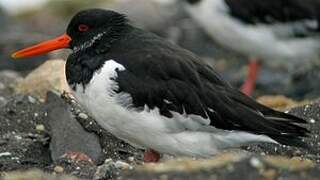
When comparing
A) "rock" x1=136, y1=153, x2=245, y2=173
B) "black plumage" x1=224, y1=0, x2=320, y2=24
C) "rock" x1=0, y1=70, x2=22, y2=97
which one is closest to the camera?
"rock" x1=136, y1=153, x2=245, y2=173

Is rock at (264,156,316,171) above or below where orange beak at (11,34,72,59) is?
below

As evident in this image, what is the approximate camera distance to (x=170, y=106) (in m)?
7.20

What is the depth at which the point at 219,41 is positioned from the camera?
42.8ft

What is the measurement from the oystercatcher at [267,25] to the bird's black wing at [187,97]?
5.07 metres

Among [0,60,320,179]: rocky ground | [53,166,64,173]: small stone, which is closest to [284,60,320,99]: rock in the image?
[0,60,320,179]: rocky ground

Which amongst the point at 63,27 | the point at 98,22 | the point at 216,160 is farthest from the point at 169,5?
the point at 216,160

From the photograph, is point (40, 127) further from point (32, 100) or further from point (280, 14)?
point (280, 14)

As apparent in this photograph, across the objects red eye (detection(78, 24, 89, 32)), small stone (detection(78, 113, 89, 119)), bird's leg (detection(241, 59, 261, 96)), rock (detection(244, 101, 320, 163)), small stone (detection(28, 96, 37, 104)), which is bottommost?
rock (detection(244, 101, 320, 163))

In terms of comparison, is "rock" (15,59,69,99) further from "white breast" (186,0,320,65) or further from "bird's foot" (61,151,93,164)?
"white breast" (186,0,320,65)

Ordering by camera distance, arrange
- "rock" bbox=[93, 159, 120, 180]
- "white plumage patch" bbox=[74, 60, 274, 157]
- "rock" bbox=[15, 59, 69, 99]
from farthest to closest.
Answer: "rock" bbox=[15, 59, 69, 99] < "white plumage patch" bbox=[74, 60, 274, 157] < "rock" bbox=[93, 159, 120, 180]

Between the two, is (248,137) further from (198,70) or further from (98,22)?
(98,22)

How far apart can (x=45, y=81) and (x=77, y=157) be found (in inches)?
91.3

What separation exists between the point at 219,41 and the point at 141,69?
5.91 m

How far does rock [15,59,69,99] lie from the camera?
9.77 metres
